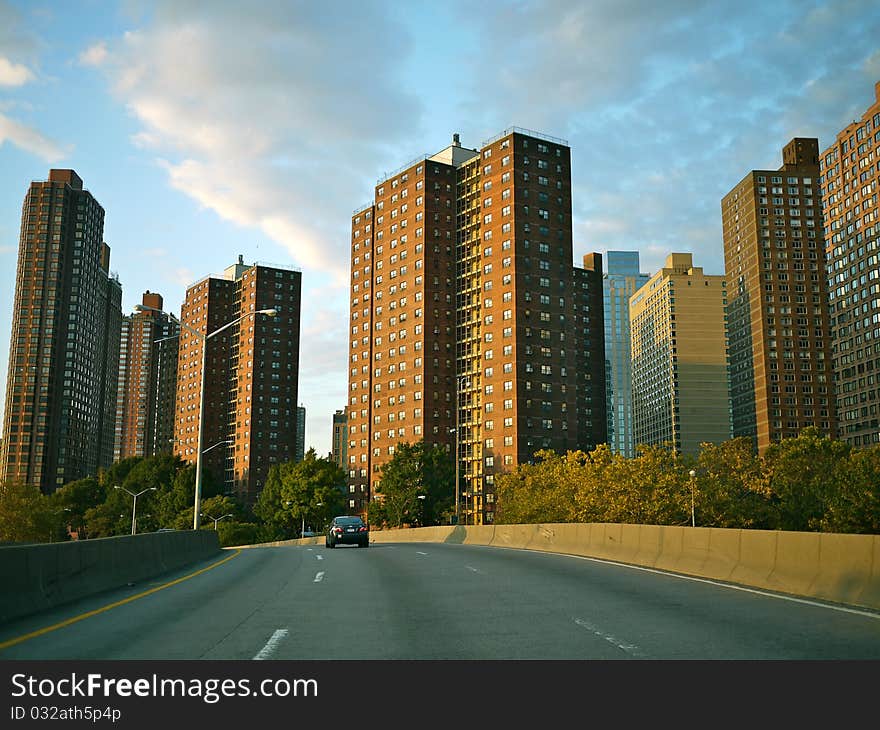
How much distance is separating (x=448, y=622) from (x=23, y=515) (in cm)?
12720

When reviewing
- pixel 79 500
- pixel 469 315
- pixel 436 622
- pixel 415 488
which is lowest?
pixel 79 500

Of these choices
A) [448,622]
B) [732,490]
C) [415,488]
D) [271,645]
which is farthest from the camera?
[415,488]

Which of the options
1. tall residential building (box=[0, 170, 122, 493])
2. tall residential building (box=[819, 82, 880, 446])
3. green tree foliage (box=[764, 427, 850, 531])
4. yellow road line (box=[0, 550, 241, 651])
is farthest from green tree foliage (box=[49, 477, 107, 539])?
yellow road line (box=[0, 550, 241, 651])

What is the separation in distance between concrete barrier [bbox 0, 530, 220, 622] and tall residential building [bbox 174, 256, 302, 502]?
519ft

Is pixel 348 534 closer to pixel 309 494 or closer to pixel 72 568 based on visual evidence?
pixel 72 568

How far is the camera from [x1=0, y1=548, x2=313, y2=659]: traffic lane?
29.5ft

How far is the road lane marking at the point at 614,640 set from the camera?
8609mm

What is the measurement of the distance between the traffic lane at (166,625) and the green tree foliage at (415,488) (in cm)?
9077

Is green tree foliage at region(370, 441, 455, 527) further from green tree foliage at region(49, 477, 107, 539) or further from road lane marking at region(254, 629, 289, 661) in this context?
road lane marking at region(254, 629, 289, 661)

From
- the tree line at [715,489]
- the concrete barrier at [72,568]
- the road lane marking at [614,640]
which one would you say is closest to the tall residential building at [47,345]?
the tree line at [715,489]

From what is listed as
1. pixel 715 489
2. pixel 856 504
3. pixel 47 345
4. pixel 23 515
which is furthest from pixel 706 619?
pixel 47 345

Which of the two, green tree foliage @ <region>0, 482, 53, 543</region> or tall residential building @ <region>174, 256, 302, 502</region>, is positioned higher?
tall residential building @ <region>174, 256, 302, 502</region>

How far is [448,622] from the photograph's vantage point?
11.1m

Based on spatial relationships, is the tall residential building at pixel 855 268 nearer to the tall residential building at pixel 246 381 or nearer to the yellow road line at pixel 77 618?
the tall residential building at pixel 246 381
